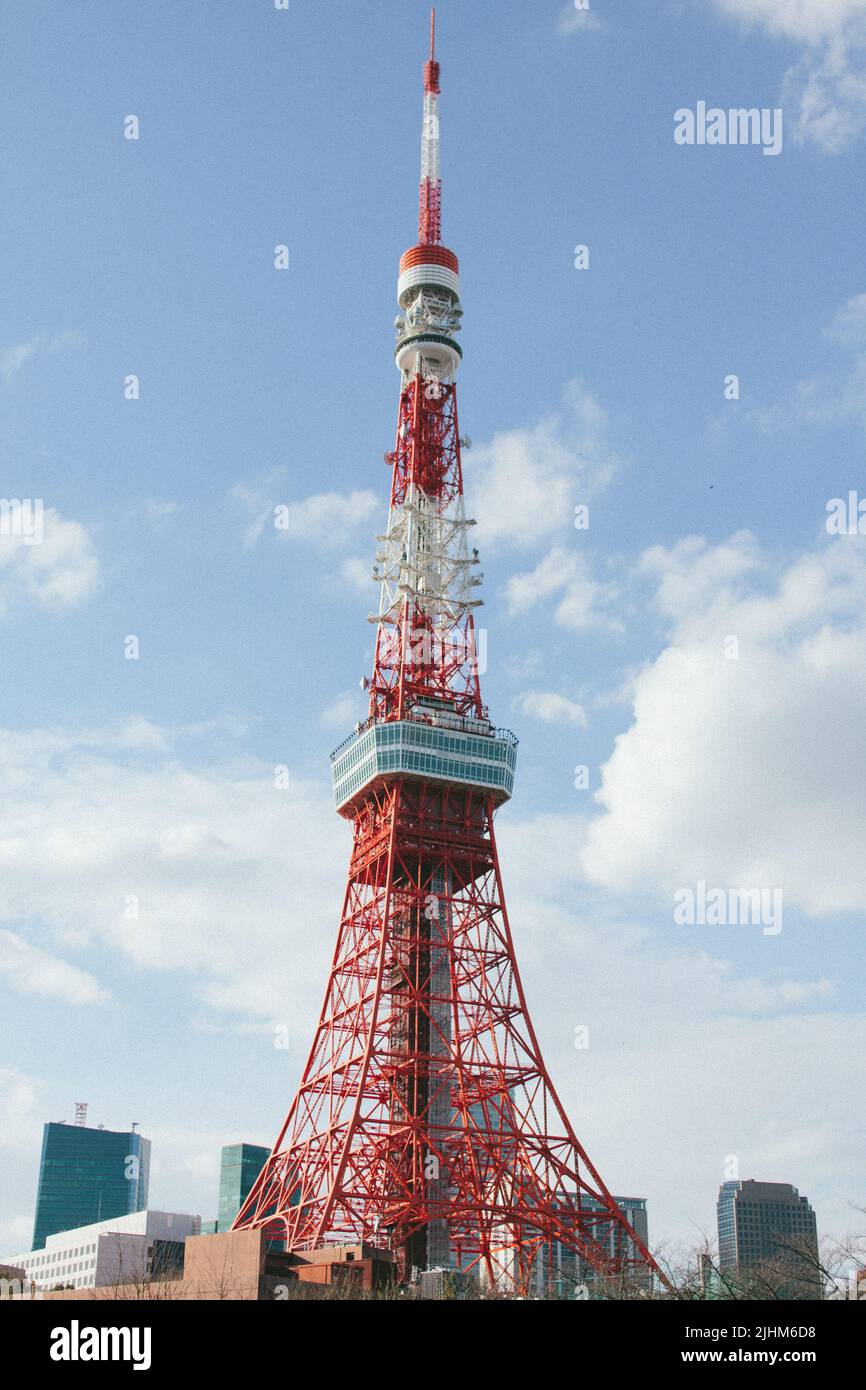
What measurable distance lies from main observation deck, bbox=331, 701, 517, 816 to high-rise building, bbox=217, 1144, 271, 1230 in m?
123

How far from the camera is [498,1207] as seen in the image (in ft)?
216

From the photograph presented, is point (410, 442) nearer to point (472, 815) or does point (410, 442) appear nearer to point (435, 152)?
point (435, 152)

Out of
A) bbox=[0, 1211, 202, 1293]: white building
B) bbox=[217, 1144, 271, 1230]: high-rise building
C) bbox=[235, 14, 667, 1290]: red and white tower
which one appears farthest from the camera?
bbox=[217, 1144, 271, 1230]: high-rise building

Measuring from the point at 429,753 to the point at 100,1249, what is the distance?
172ft

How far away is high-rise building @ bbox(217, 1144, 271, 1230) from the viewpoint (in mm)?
188675

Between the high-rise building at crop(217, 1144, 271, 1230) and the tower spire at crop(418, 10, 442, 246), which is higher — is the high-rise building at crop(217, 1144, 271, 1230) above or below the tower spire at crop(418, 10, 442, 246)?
below

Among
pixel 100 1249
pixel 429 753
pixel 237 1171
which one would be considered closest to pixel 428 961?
pixel 429 753

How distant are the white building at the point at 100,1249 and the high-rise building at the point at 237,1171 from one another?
5359 cm

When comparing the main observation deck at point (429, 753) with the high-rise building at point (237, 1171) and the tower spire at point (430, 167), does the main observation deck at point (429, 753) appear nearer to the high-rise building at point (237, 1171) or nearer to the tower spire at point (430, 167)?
the tower spire at point (430, 167)

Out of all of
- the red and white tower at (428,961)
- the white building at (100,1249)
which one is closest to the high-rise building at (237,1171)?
the white building at (100,1249)

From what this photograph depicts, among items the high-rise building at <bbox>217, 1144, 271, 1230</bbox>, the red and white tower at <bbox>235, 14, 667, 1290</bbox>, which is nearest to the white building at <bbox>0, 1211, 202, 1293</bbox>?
the red and white tower at <bbox>235, 14, 667, 1290</bbox>

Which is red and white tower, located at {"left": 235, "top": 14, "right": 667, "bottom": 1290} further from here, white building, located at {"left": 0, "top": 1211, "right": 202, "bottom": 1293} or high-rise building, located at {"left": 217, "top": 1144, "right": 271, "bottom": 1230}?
high-rise building, located at {"left": 217, "top": 1144, "right": 271, "bottom": 1230}

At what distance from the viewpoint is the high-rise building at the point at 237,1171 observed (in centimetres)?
18868
